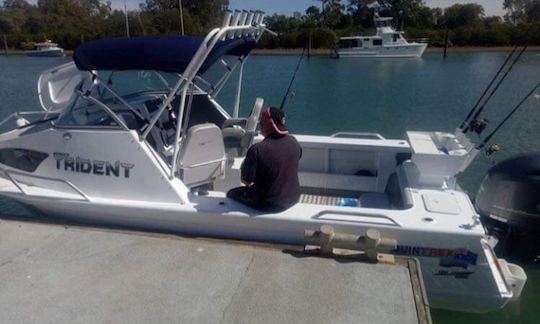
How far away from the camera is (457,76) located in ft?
84.0

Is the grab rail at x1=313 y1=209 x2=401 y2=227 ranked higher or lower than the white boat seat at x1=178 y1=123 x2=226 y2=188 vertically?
lower

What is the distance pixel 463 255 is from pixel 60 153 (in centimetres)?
387

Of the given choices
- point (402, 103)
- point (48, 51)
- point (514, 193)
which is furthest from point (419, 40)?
point (514, 193)

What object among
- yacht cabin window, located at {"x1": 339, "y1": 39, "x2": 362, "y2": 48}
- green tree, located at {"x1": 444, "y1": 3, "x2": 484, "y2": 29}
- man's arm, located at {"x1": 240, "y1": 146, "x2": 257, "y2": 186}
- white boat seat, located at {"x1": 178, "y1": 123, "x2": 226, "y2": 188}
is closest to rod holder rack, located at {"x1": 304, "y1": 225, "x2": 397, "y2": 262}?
man's arm, located at {"x1": 240, "y1": 146, "x2": 257, "y2": 186}

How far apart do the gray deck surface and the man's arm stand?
63 cm

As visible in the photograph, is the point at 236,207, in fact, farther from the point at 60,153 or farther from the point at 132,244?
the point at 60,153

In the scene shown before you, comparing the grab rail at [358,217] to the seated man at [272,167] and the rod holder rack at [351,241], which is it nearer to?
the rod holder rack at [351,241]

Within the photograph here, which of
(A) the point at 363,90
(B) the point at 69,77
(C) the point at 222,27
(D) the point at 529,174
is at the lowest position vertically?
(A) the point at 363,90

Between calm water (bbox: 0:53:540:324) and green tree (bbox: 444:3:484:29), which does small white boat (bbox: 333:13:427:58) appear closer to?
calm water (bbox: 0:53:540:324)

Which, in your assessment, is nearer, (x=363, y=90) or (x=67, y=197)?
(x=67, y=197)

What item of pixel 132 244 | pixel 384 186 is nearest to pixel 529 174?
pixel 384 186

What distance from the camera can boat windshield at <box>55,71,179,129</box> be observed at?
14.8 feet

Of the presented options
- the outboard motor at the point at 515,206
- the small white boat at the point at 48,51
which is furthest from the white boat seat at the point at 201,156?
the small white boat at the point at 48,51

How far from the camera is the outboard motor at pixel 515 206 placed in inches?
169
